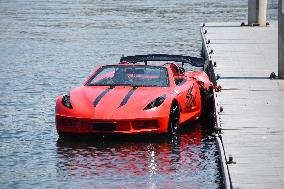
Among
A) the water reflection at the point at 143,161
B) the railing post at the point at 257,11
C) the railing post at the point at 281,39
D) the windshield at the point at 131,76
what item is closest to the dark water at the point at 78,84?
the water reflection at the point at 143,161

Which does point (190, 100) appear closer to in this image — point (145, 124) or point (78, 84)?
point (145, 124)

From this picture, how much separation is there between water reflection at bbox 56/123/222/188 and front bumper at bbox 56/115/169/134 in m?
0.24

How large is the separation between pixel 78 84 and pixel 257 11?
49.5ft

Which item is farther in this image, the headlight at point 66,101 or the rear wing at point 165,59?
the rear wing at point 165,59

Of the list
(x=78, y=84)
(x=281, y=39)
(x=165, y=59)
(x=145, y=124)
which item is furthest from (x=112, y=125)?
(x=78, y=84)

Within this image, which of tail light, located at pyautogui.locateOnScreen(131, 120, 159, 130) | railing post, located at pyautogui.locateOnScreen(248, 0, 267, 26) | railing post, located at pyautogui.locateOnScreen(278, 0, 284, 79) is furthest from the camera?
railing post, located at pyautogui.locateOnScreen(248, 0, 267, 26)

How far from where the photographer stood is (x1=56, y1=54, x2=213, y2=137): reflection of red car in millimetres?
17594

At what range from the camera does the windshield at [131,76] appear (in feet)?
63.2

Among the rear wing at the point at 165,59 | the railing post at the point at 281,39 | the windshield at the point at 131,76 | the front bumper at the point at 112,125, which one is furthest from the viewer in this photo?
the railing post at the point at 281,39

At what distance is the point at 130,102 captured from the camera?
18.0 m

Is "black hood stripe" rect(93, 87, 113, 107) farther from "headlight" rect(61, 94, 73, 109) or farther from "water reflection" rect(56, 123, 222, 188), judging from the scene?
"water reflection" rect(56, 123, 222, 188)

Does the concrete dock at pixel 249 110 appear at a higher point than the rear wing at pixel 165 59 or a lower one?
lower

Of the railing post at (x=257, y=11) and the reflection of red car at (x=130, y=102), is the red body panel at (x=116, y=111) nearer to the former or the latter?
the reflection of red car at (x=130, y=102)

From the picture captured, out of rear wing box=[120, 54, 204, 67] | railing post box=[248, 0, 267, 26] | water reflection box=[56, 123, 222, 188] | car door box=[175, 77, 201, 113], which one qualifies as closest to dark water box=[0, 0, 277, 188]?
water reflection box=[56, 123, 222, 188]
